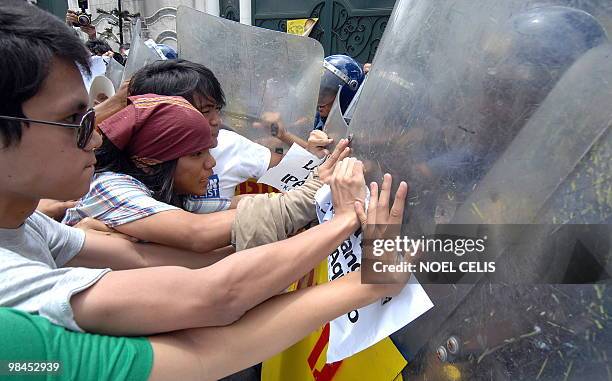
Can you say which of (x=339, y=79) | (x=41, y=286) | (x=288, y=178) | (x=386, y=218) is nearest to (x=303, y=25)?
(x=339, y=79)

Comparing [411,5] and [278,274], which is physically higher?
[411,5]

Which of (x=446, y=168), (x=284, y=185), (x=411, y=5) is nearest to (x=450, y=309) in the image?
(x=446, y=168)

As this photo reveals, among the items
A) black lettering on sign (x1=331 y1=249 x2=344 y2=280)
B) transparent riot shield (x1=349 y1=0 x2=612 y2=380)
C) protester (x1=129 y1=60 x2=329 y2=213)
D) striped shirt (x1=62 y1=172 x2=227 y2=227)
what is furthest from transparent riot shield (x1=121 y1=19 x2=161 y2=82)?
transparent riot shield (x1=349 y1=0 x2=612 y2=380)

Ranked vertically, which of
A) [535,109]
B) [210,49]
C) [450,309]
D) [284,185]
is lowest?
[284,185]

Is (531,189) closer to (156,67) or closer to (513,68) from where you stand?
(513,68)

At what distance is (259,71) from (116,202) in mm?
1162

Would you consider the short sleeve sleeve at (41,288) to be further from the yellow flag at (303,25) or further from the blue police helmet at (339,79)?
the yellow flag at (303,25)

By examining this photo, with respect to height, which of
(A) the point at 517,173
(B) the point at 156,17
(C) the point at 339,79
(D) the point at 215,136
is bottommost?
(B) the point at 156,17

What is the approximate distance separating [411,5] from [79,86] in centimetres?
78

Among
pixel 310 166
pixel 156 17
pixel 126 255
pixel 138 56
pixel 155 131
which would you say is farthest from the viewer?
pixel 156 17

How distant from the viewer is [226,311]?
93cm

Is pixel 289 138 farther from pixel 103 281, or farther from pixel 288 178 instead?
pixel 103 281

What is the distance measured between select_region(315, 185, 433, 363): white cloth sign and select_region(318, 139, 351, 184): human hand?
0.06 m

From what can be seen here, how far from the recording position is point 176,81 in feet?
6.61
